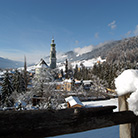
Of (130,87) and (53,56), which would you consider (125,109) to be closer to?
(130,87)

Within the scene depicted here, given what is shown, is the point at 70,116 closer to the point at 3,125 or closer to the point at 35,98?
the point at 3,125

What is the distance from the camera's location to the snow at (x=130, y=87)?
1.44 meters

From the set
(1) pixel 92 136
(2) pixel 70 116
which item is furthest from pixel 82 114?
(1) pixel 92 136

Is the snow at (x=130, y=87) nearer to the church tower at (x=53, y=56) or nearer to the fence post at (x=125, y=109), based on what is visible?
the fence post at (x=125, y=109)

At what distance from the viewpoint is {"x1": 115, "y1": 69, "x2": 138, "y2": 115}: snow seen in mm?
1443

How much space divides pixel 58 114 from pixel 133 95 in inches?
39.0

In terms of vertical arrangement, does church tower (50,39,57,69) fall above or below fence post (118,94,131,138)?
above

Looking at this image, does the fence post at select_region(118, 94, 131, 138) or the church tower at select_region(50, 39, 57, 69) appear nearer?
the fence post at select_region(118, 94, 131, 138)

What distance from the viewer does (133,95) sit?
4.71 ft

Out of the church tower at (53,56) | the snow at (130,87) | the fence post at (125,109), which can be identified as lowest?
the fence post at (125,109)

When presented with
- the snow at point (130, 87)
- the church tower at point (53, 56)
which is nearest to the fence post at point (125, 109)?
the snow at point (130, 87)

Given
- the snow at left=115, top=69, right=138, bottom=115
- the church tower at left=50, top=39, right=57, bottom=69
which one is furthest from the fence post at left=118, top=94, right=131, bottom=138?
the church tower at left=50, top=39, right=57, bottom=69

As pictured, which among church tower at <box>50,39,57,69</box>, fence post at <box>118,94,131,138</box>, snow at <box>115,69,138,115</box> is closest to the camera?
snow at <box>115,69,138,115</box>

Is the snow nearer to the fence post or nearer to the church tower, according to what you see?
the fence post
